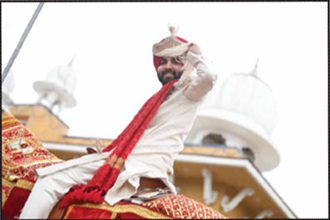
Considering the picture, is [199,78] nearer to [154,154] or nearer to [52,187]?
[154,154]

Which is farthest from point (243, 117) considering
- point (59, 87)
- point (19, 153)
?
point (19, 153)

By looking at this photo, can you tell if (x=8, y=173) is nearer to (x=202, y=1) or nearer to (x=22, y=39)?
(x=22, y=39)

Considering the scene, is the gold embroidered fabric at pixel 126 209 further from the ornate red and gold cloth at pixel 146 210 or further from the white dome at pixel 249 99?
the white dome at pixel 249 99

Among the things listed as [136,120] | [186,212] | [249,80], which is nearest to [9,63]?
[136,120]

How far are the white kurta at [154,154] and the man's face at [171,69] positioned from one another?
0.39 feet

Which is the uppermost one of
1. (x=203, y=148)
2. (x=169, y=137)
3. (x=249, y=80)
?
(x=169, y=137)

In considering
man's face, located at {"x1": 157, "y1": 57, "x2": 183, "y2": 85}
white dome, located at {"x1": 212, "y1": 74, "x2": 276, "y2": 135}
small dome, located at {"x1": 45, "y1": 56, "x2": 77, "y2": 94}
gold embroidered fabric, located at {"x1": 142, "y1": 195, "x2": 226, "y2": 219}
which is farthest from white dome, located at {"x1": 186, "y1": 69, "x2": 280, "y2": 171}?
gold embroidered fabric, located at {"x1": 142, "y1": 195, "x2": 226, "y2": 219}

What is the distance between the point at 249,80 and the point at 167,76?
9659 mm

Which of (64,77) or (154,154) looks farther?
(64,77)

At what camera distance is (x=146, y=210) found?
1826mm

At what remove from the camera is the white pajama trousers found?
1879mm

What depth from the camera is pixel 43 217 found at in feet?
6.18

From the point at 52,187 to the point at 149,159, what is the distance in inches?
22.0

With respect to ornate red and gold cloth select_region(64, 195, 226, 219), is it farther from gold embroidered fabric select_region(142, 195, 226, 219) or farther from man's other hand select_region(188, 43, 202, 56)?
man's other hand select_region(188, 43, 202, 56)
